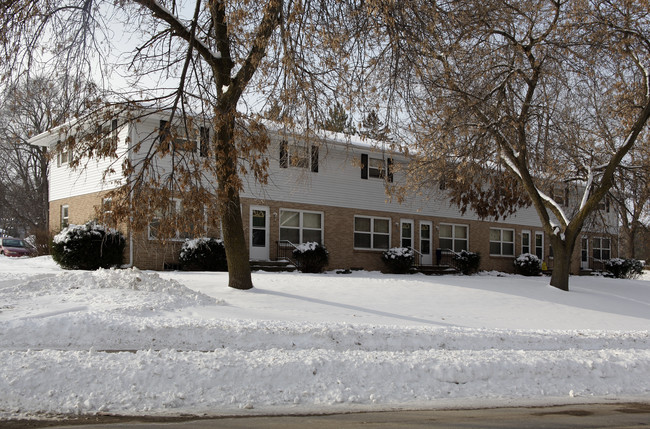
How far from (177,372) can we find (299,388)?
1.40 metres

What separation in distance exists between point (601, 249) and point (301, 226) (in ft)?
79.4

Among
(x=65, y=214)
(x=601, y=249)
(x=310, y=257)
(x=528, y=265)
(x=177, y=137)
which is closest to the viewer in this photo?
(x=177, y=137)

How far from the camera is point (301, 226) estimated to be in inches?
951

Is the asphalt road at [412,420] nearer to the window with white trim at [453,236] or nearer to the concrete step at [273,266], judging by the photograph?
the concrete step at [273,266]

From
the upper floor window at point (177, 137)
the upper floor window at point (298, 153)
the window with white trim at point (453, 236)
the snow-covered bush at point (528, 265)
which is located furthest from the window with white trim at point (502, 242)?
the upper floor window at point (177, 137)

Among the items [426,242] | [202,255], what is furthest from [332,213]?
[202,255]

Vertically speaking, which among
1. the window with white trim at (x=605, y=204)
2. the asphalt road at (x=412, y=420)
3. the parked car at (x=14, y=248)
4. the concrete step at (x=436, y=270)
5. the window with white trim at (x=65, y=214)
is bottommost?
the asphalt road at (x=412, y=420)

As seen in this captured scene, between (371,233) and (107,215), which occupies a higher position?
(107,215)

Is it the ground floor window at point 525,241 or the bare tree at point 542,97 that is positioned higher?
the bare tree at point 542,97

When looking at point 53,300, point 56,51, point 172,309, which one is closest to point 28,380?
point 172,309

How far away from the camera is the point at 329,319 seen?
35.8 ft

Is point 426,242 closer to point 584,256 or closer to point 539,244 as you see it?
point 539,244

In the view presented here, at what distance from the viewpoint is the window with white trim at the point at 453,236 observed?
29250 millimetres

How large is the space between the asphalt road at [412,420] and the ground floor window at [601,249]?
3496 cm
